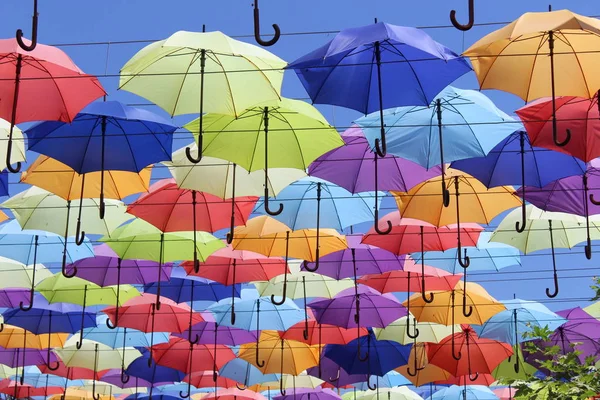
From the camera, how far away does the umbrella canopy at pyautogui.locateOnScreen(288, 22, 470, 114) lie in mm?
8422

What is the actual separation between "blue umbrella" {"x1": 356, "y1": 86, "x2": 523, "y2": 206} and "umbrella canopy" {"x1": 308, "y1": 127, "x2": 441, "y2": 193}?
28.3 inches

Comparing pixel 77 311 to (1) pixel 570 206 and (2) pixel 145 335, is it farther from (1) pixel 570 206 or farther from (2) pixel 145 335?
(1) pixel 570 206

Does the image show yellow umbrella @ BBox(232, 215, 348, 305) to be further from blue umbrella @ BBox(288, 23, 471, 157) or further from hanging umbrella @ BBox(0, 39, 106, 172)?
hanging umbrella @ BBox(0, 39, 106, 172)

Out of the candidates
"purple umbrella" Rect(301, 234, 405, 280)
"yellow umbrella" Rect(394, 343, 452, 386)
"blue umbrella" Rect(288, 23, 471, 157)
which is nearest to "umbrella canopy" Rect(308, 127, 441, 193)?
"blue umbrella" Rect(288, 23, 471, 157)

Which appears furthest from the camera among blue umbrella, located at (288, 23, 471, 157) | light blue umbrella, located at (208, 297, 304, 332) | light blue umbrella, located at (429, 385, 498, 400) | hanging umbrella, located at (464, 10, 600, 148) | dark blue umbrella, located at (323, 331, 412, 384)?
light blue umbrella, located at (429, 385, 498, 400)

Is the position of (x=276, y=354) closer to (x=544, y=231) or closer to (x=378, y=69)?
(x=544, y=231)

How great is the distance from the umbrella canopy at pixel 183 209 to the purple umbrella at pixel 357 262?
1.66 m

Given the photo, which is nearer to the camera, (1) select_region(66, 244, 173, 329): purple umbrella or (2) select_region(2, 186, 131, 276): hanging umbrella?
(2) select_region(2, 186, 131, 276): hanging umbrella

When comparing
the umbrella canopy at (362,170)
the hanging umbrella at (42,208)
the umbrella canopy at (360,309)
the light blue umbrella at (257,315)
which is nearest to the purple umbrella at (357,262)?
the umbrella canopy at (360,309)

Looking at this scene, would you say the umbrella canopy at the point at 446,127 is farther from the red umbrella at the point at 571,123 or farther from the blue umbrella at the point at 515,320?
the blue umbrella at the point at 515,320

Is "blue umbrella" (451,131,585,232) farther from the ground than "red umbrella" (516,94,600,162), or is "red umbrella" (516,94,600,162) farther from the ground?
"red umbrella" (516,94,600,162)

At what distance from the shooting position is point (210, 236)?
12.8m

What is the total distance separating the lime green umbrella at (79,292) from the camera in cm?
1389

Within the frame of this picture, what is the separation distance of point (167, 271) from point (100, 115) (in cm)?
435
